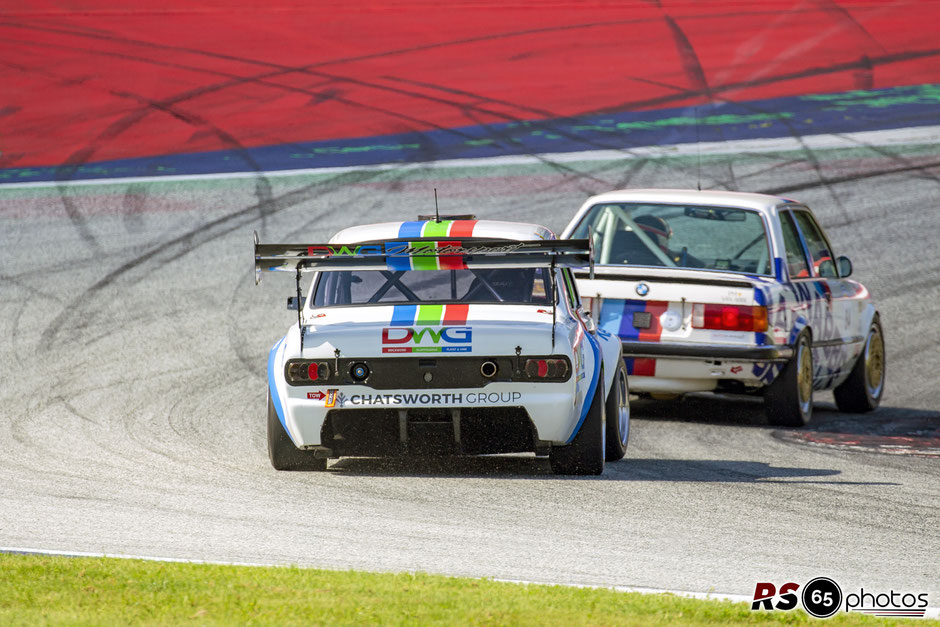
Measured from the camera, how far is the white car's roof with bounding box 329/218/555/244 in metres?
9.05

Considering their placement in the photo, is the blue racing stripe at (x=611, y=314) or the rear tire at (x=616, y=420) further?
the blue racing stripe at (x=611, y=314)

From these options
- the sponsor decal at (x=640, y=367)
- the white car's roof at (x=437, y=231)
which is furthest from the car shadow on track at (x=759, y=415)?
the white car's roof at (x=437, y=231)

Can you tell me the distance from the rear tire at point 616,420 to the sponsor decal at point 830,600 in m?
3.39

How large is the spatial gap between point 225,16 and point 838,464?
1874 cm

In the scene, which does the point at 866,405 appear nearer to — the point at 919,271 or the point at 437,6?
the point at 919,271

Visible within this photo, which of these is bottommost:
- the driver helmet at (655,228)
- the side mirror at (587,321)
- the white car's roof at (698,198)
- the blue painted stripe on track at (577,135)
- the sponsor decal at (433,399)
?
the sponsor decal at (433,399)

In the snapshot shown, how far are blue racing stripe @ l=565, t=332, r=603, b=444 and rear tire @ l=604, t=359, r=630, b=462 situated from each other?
283 millimetres

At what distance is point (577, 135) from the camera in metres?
22.5

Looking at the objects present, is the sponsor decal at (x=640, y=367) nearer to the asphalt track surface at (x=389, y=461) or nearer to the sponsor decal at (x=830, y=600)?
the asphalt track surface at (x=389, y=461)

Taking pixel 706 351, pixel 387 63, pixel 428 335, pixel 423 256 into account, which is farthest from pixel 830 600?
pixel 387 63

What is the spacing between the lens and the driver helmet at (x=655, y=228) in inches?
464

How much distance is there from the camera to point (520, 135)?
22469 mm

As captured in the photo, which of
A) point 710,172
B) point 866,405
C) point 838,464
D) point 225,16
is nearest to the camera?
point 838,464

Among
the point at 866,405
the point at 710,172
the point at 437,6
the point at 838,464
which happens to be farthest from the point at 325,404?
the point at 437,6
